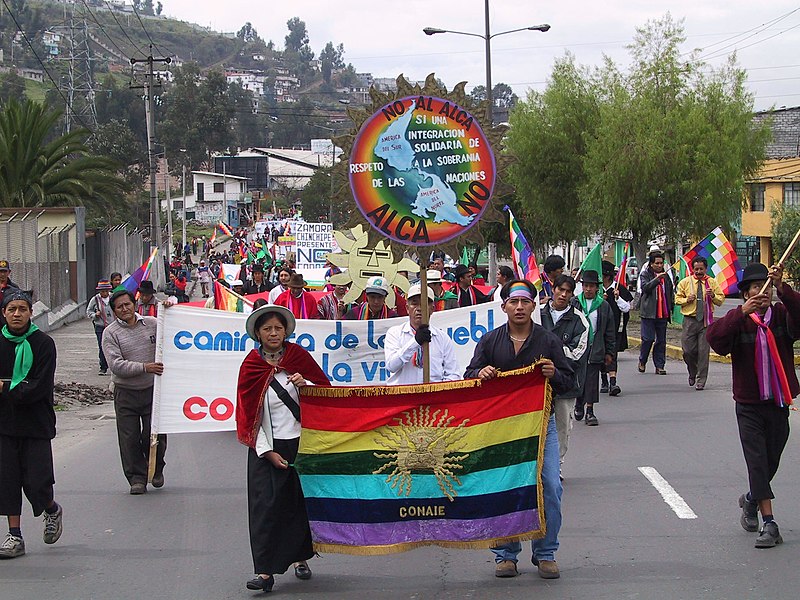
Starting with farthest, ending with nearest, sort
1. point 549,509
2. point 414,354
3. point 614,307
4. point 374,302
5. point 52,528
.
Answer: point 614,307, point 374,302, point 414,354, point 52,528, point 549,509

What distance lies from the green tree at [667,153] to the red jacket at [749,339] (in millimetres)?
25233

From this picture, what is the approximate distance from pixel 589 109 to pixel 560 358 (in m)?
31.1

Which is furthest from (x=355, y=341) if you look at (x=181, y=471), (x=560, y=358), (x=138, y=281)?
(x=560, y=358)

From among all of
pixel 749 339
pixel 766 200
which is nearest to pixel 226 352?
pixel 749 339

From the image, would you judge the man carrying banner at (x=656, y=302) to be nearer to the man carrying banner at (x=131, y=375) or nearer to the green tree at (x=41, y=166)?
the man carrying banner at (x=131, y=375)

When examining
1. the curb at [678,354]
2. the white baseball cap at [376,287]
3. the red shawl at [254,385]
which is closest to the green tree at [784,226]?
the curb at [678,354]

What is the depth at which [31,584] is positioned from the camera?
22.1 ft

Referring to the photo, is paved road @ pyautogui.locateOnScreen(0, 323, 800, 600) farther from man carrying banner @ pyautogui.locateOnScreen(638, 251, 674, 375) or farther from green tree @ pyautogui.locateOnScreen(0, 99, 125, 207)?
green tree @ pyautogui.locateOnScreen(0, 99, 125, 207)

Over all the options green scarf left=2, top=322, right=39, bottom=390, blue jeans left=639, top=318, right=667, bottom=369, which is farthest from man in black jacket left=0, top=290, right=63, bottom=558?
blue jeans left=639, top=318, right=667, bottom=369

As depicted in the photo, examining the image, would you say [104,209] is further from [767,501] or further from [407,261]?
[767,501]

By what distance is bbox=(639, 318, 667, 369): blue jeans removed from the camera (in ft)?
54.5

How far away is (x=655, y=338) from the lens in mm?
17359

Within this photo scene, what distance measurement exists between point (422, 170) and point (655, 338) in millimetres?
10550

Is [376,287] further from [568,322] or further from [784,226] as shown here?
[784,226]
